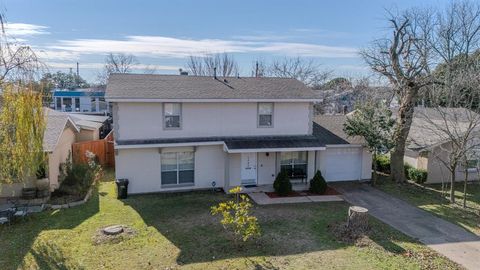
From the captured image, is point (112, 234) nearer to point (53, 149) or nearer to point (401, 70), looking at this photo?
point (53, 149)

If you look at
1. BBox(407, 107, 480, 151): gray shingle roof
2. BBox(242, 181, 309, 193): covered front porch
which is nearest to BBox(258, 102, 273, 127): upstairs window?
BBox(242, 181, 309, 193): covered front porch

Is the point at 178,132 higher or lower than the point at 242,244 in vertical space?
higher

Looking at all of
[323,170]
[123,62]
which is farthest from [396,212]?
[123,62]

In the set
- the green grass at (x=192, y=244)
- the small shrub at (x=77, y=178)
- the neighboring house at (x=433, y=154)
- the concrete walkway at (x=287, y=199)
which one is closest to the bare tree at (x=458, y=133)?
the neighboring house at (x=433, y=154)

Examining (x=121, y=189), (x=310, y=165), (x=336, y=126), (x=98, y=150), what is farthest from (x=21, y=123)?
(x=336, y=126)

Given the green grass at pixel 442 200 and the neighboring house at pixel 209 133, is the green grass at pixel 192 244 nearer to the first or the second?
the neighboring house at pixel 209 133

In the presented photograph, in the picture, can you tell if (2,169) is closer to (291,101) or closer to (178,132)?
(178,132)

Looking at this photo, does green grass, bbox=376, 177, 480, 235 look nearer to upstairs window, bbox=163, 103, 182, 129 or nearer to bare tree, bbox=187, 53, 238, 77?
upstairs window, bbox=163, 103, 182, 129
